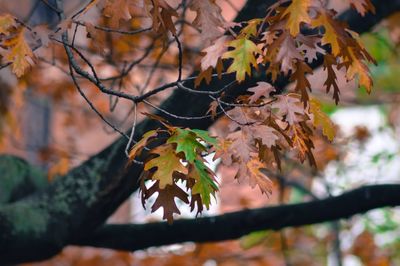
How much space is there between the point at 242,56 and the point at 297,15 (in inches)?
13.9

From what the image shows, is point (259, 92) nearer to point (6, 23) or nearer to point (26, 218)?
point (6, 23)

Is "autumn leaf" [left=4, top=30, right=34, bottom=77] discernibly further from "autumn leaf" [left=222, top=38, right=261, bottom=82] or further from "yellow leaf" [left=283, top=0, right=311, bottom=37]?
"yellow leaf" [left=283, top=0, right=311, bottom=37]

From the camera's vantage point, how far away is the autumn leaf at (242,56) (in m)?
3.04

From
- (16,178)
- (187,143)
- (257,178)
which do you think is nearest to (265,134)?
(257,178)

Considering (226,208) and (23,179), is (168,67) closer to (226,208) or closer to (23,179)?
(23,179)

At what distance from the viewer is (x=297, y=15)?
2775mm

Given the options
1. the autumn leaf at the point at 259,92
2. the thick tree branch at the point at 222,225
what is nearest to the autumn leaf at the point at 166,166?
the autumn leaf at the point at 259,92

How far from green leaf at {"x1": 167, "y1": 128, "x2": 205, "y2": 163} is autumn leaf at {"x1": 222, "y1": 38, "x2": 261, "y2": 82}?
0.30 metres

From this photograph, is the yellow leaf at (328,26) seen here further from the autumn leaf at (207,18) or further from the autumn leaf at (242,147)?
the autumn leaf at (207,18)

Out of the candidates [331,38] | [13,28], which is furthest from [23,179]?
[331,38]

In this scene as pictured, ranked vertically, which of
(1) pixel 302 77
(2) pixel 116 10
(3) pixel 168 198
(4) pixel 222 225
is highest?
(2) pixel 116 10

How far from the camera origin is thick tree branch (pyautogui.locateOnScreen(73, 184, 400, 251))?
5.20 meters

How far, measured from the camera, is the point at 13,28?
3484 millimetres

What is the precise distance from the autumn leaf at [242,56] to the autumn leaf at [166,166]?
0.40m
